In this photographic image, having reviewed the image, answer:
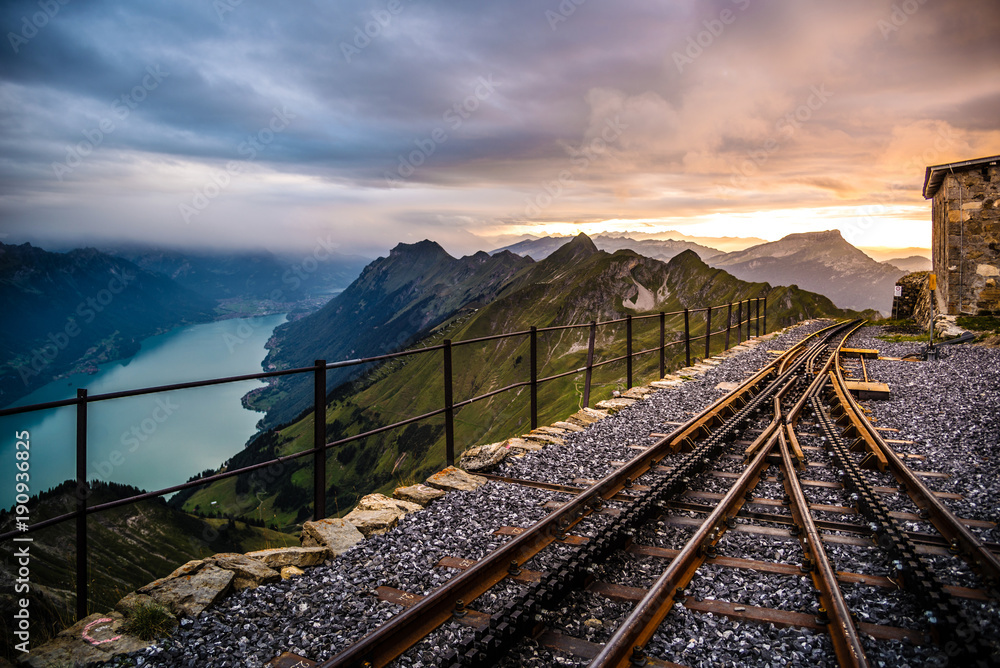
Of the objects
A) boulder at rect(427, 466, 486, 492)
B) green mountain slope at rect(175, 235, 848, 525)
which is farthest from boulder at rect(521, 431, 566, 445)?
green mountain slope at rect(175, 235, 848, 525)

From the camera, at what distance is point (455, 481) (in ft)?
19.7

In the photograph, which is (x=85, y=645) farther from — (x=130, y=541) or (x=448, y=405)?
(x=130, y=541)

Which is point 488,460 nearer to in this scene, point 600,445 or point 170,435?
point 600,445

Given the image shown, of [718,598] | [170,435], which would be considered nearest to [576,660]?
[718,598]

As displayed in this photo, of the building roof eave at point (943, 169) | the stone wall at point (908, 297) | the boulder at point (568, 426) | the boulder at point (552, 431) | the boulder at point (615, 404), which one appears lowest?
the boulder at point (552, 431)

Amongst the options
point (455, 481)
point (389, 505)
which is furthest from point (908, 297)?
point (389, 505)

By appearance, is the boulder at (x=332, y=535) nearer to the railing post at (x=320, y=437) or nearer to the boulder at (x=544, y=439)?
the railing post at (x=320, y=437)

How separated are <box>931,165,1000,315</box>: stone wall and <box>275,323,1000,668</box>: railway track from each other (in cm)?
2009

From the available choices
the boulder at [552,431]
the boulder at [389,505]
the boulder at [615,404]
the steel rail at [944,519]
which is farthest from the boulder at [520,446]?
the steel rail at [944,519]

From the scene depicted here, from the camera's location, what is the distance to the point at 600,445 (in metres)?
7.43

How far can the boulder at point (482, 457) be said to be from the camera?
654 centimetres

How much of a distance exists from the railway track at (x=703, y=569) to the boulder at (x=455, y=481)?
0.40 metres

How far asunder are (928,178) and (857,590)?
26.7 meters

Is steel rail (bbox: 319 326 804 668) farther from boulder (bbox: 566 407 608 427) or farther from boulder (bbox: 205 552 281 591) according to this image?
boulder (bbox: 566 407 608 427)
